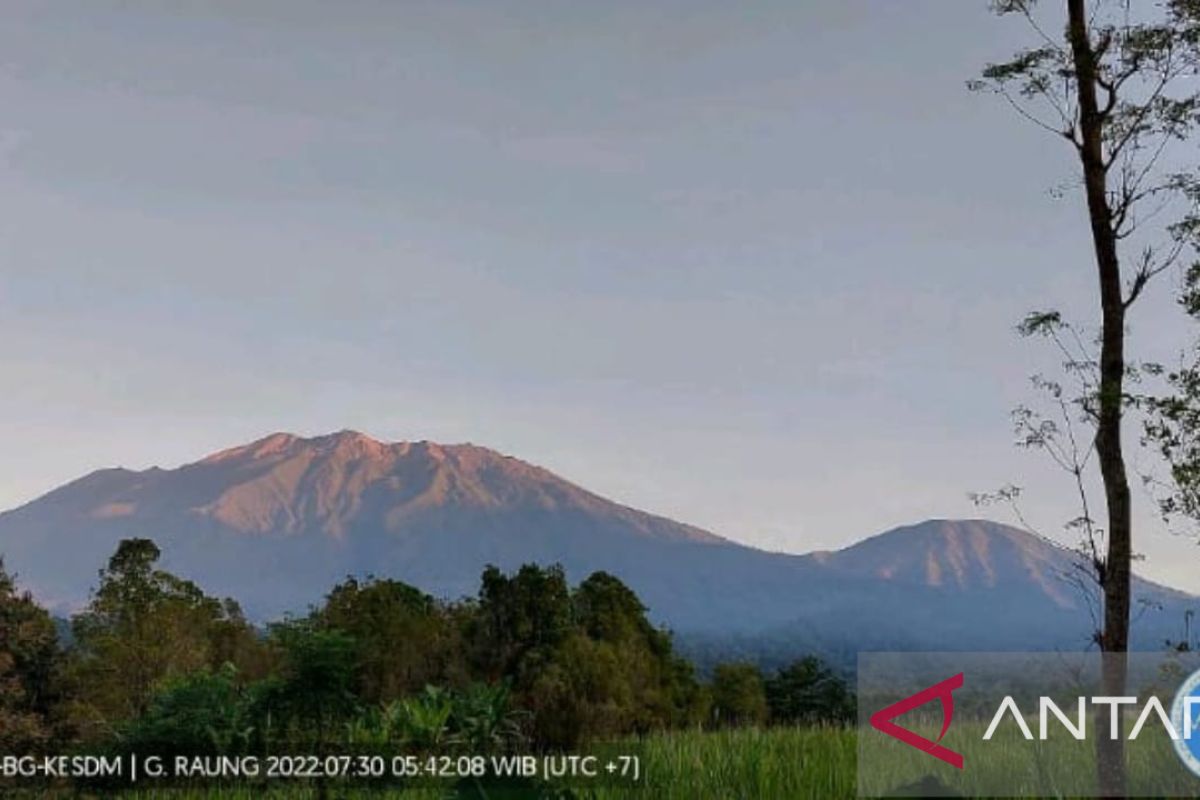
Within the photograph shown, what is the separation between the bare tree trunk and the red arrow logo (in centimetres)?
102

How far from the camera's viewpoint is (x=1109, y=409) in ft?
29.9

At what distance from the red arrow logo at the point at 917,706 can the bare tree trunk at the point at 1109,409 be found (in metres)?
1.02

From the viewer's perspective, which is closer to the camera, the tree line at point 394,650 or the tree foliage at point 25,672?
the tree line at point 394,650

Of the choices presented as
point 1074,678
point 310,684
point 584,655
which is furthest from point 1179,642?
point 584,655

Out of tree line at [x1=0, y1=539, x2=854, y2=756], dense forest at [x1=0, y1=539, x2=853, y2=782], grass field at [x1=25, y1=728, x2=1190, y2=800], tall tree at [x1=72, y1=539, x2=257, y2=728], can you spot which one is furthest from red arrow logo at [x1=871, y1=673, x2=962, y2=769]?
tall tree at [x1=72, y1=539, x2=257, y2=728]

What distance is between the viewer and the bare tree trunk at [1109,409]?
867cm

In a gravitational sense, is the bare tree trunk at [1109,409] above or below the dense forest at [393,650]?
above

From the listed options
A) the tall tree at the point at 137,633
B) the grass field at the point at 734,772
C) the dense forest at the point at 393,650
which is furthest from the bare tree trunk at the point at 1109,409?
the tall tree at the point at 137,633

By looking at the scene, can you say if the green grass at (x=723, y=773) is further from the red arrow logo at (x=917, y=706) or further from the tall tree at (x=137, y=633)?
the tall tree at (x=137, y=633)

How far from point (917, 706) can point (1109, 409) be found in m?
2.78

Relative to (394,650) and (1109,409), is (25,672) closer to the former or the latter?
(394,650)

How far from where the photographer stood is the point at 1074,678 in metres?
8.89

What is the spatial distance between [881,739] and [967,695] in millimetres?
635

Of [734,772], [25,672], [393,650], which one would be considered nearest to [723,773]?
[734,772]
